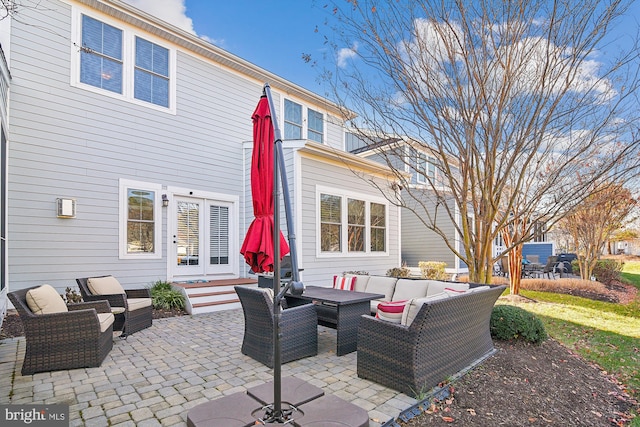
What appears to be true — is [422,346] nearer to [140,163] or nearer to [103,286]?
[103,286]

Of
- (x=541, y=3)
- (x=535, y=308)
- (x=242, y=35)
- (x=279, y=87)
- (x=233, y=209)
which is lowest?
(x=535, y=308)

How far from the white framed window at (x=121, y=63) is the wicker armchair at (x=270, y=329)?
5.69 metres

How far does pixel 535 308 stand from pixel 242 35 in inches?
366

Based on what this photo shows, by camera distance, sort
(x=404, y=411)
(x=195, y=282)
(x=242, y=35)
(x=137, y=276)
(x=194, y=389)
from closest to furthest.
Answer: (x=404, y=411)
(x=194, y=389)
(x=137, y=276)
(x=195, y=282)
(x=242, y=35)

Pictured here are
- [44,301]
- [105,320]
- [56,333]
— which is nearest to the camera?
[56,333]

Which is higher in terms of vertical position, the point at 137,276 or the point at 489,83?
the point at 489,83

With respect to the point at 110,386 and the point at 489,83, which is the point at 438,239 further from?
the point at 110,386

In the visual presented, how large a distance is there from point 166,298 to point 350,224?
4890 millimetres

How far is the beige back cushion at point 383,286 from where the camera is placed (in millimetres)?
5477

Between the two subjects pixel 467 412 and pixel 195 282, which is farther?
pixel 195 282

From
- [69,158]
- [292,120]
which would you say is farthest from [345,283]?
[292,120]

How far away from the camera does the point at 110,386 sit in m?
3.32

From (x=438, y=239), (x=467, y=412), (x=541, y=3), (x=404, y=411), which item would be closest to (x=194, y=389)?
(x=404, y=411)

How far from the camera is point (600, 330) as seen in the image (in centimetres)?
→ 609
